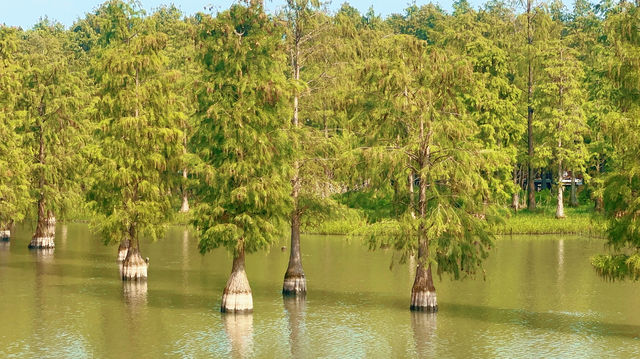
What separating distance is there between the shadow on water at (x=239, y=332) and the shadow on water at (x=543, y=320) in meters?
9.57

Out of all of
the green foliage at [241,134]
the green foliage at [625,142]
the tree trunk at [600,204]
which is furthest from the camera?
the green foliage at [241,134]

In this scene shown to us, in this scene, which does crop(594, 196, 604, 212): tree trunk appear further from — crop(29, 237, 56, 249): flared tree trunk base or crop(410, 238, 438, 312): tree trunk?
crop(29, 237, 56, 249): flared tree trunk base

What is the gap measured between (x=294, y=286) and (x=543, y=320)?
1313cm

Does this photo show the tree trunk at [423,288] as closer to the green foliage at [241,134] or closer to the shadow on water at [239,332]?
the green foliage at [241,134]

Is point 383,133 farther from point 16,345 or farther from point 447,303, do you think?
point 16,345

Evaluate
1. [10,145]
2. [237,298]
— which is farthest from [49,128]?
[237,298]

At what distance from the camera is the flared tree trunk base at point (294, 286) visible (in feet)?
158

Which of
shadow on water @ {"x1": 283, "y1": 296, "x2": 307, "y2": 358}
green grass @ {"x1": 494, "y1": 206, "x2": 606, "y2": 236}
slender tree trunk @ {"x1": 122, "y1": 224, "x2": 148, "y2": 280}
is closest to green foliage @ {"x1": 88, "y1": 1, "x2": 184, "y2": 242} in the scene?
slender tree trunk @ {"x1": 122, "y1": 224, "x2": 148, "y2": 280}

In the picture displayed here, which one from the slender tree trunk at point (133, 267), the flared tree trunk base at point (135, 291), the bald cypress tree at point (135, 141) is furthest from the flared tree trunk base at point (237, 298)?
the slender tree trunk at point (133, 267)

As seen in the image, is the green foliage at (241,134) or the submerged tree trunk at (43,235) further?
the submerged tree trunk at (43,235)

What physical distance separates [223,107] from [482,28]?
64006mm

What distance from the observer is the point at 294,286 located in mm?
48188

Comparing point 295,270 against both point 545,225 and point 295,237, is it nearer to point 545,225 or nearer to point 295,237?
point 295,237

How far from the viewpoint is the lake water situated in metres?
35.8
